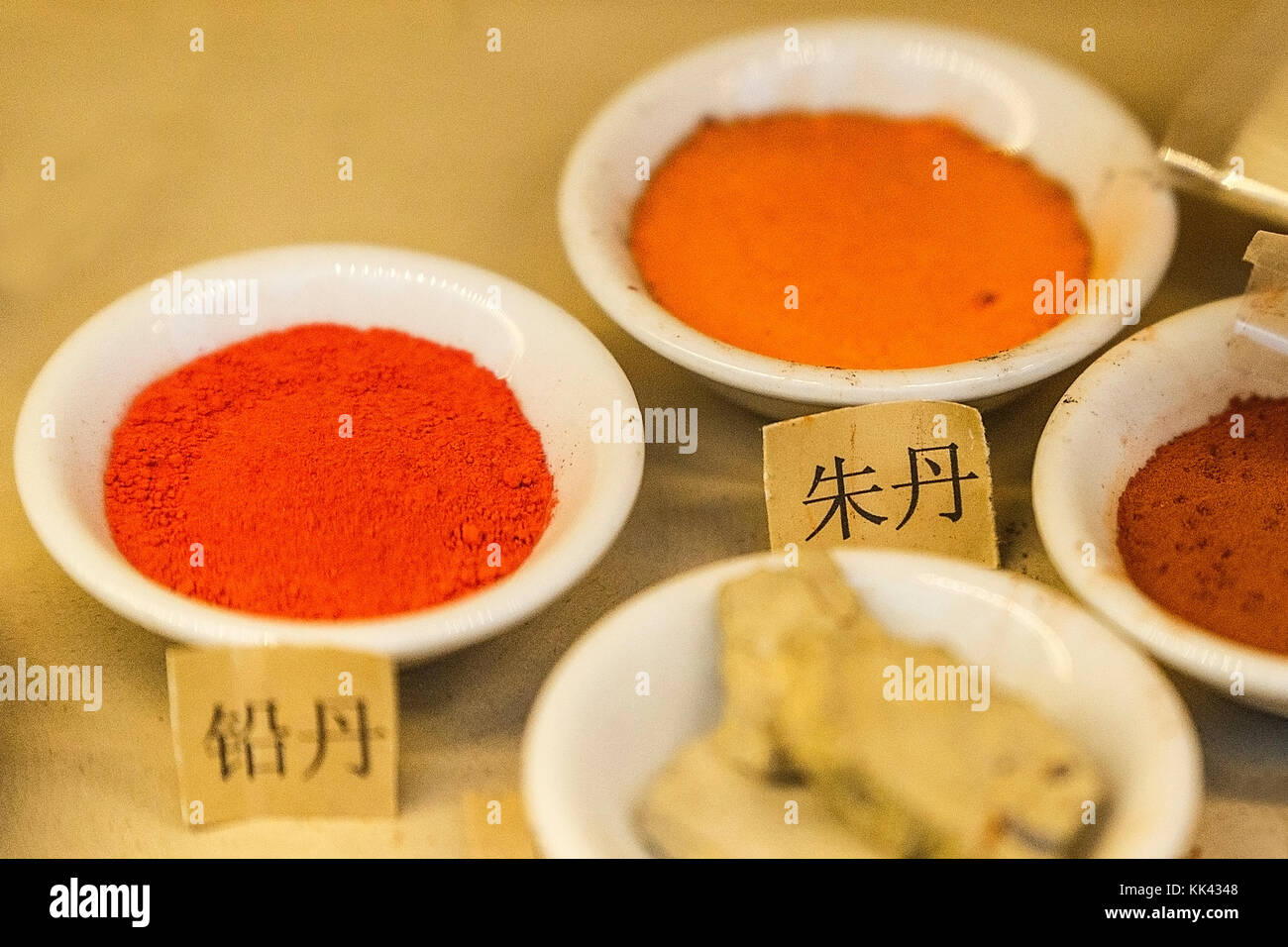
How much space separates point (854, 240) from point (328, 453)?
496mm

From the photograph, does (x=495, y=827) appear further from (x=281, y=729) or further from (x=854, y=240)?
(x=854, y=240)

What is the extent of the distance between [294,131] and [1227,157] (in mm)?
876

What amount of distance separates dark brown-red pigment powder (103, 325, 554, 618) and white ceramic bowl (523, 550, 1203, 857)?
0.48 feet

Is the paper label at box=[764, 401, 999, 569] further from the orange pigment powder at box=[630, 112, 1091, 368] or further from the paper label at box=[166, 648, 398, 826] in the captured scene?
the paper label at box=[166, 648, 398, 826]

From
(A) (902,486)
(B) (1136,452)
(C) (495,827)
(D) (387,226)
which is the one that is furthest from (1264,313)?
(D) (387,226)

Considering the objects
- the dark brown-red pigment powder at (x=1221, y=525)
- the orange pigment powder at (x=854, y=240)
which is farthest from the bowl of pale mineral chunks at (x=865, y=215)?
the dark brown-red pigment powder at (x=1221, y=525)

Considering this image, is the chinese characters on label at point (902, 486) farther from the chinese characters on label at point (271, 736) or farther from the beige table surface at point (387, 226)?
the chinese characters on label at point (271, 736)

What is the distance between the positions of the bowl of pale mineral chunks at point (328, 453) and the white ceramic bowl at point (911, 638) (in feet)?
0.24

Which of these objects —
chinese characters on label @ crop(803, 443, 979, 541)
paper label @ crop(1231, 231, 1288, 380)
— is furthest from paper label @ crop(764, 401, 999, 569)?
paper label @ crop(1231, 231, 1288, 380)

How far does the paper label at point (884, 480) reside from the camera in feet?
2.71

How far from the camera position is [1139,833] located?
61 cm

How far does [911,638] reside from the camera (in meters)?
0.73

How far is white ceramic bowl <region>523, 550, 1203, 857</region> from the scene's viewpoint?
0.62 m

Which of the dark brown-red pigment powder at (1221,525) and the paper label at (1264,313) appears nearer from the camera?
the dark brown-red pigment powder at (1221,525)
